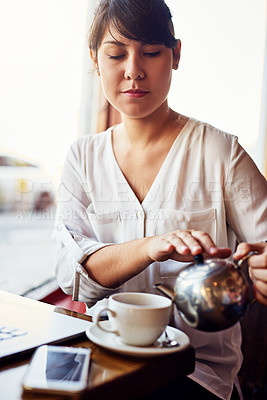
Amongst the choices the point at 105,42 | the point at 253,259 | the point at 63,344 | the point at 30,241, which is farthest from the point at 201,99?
the point at 63,344

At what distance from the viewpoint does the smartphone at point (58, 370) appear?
56 centimetres

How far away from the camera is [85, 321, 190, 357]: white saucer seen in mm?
675

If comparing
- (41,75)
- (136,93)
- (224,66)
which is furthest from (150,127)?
(224,66)

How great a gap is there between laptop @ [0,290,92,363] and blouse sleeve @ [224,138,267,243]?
63 cm

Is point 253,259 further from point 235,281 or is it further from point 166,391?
point 166,391

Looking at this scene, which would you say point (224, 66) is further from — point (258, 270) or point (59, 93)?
point (258, 270)

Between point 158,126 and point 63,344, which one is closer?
point 63,344

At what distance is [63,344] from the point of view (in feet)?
2.50

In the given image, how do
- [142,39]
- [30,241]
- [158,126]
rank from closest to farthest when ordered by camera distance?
[142,39] → [158,126] → [30,241]

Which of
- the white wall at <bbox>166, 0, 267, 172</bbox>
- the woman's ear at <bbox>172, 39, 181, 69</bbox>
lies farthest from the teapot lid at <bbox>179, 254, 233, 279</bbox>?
the white wall at <bbox>166, 0, 267, 172</bbox>

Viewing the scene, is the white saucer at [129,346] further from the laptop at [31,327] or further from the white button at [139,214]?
the white button at [139,214]

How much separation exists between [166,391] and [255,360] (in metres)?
1.00

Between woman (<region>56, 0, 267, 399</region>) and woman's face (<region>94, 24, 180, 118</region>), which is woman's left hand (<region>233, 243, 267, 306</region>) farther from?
woman's face (<region>94, 24, 180, 118</region>)

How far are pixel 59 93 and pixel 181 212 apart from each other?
4.58ft
